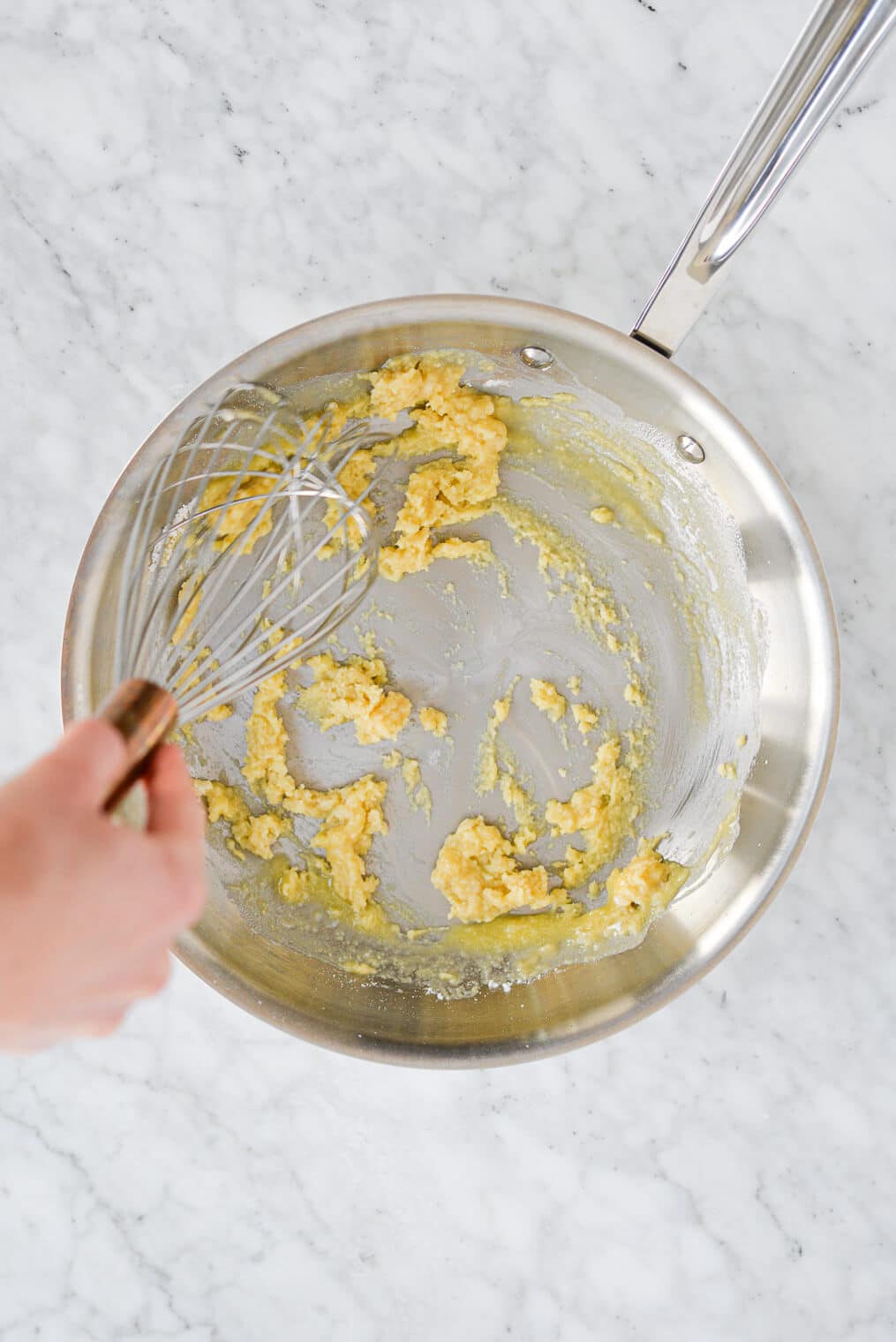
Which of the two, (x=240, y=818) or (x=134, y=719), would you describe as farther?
(x=240, y=818)

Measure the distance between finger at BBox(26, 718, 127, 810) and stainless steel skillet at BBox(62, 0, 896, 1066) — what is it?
410mm

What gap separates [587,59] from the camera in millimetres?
1286

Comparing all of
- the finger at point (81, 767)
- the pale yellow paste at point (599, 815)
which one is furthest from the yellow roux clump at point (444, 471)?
the finger at point (81, 767)

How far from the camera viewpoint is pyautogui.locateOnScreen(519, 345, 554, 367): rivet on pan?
1184 millimetres

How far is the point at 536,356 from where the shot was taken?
1.20 meters

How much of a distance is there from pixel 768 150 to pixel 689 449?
1.15ft

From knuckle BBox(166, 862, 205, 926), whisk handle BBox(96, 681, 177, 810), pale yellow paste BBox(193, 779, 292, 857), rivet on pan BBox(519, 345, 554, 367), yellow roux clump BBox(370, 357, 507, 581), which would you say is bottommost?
pale yellow paste BBox(193, 779, 292, 857)

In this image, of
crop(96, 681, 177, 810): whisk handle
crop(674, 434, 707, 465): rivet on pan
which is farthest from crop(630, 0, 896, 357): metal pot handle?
crop(96, 681, 177, 810): whisk handle

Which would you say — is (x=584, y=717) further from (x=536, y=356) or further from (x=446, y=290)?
(x=446, y=290)

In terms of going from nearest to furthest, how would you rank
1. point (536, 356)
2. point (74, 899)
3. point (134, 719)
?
point (74, 899) < point (134, 719) < point (536, 356)

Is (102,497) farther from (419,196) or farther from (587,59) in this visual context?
(587,59)

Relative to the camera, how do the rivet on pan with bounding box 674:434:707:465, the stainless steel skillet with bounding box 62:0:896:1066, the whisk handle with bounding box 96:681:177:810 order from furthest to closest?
the rivet on pan with bounding box 674:434:707:465, the stainless steel skillet with bounding box 62:0:896:1066, the whisk handle with bounding box 96:681:177:810

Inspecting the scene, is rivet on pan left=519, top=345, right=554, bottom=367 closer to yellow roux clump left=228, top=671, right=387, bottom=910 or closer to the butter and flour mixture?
the butter and flour mixture

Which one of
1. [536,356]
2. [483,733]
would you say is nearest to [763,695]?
[483,733]
